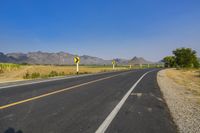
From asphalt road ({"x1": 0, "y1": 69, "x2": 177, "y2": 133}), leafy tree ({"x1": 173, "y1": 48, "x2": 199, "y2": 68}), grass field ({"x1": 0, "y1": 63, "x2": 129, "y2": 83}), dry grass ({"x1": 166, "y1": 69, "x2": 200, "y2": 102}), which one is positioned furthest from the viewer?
leafy tree ({"x1": 173, "y1": 48, "x2": 199, "y2": 68})

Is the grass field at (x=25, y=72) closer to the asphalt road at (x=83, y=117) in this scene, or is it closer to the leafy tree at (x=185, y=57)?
the asphalt road at (x=83, y=117)

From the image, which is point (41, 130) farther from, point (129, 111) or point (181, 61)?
point (181, 61)

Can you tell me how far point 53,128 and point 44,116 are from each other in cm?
114

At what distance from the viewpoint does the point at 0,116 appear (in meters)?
6.07

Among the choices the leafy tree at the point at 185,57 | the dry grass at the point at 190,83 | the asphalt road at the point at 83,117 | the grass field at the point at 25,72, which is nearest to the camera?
the asphalt road at the point at 83,117

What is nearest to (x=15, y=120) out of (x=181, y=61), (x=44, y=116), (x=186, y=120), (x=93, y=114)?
(x=44, y=116)

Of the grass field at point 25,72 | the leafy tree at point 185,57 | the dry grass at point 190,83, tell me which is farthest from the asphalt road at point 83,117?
the leafy tree at point 185,57

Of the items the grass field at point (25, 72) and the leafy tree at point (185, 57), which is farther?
the leafy tree at point (185, 57)

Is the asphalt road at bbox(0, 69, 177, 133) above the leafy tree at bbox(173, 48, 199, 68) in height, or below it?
below

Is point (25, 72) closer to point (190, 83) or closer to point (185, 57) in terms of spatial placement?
point (190, 83)

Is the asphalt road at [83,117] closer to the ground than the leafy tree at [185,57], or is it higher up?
closer to the ground

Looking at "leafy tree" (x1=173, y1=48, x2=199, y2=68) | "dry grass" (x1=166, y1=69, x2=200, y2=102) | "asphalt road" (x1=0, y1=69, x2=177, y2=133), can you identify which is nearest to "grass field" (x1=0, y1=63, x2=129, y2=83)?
"dry grass" (x1=166, y1=69, x2=200, y2=102)

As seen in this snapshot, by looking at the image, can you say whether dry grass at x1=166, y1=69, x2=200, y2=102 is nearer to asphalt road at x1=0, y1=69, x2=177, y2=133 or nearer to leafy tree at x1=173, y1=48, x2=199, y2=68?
asphalt road at x1=0, y1=69, x2=177, y2=133

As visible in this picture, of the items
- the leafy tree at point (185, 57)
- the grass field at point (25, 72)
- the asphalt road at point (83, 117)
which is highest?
the leafy tree at point (185, 57)
